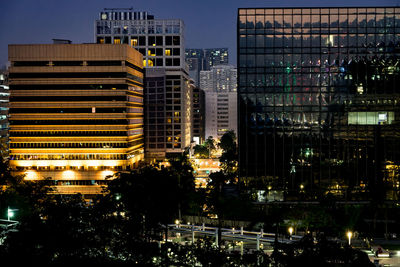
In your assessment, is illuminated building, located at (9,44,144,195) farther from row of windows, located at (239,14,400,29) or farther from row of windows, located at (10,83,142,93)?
row of windows, located at (239,14,400,29)

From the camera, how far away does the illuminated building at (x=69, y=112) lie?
3664 inches

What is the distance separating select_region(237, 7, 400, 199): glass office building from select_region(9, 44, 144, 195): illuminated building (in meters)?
40.7

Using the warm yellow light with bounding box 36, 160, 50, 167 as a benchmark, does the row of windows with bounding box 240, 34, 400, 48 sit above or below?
above

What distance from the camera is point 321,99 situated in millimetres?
61406

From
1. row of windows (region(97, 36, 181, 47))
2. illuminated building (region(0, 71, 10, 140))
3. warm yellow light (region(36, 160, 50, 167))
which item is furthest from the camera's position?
row of windows (region(97, 36, 181, 47))

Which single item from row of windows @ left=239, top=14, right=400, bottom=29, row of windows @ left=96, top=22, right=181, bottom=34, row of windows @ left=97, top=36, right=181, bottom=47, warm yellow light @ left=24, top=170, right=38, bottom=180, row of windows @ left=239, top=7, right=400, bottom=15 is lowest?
warm yellow light @ left=24, top=170, right=38, bottom=180

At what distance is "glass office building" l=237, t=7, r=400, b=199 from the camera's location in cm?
6128

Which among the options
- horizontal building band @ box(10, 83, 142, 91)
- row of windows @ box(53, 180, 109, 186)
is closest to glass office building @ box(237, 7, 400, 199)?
row of windows @ box(53, 180, 109, 186)

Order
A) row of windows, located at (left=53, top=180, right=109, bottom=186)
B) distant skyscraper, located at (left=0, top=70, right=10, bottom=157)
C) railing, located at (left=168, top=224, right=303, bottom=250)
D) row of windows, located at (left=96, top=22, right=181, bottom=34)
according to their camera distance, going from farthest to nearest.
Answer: row of windows, located at (left=96, top=22, right=181, bottom=34)
distant skyscraper, located at (left=0, top=70, right=10, bottom=157)
row of windows, located at (left=53, top=180, right=109, bottom=186)
railing, located at (left=168, top=224, right=303, bottom=250)

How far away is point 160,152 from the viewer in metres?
143

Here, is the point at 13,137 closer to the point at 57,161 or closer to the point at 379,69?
the point at 57,161

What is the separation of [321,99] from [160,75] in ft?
290

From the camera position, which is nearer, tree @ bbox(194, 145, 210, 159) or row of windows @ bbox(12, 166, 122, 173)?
row of windows @ bbox(12, 166, 122, 173)

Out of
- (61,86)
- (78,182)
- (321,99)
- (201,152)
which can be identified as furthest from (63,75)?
(201,152)
